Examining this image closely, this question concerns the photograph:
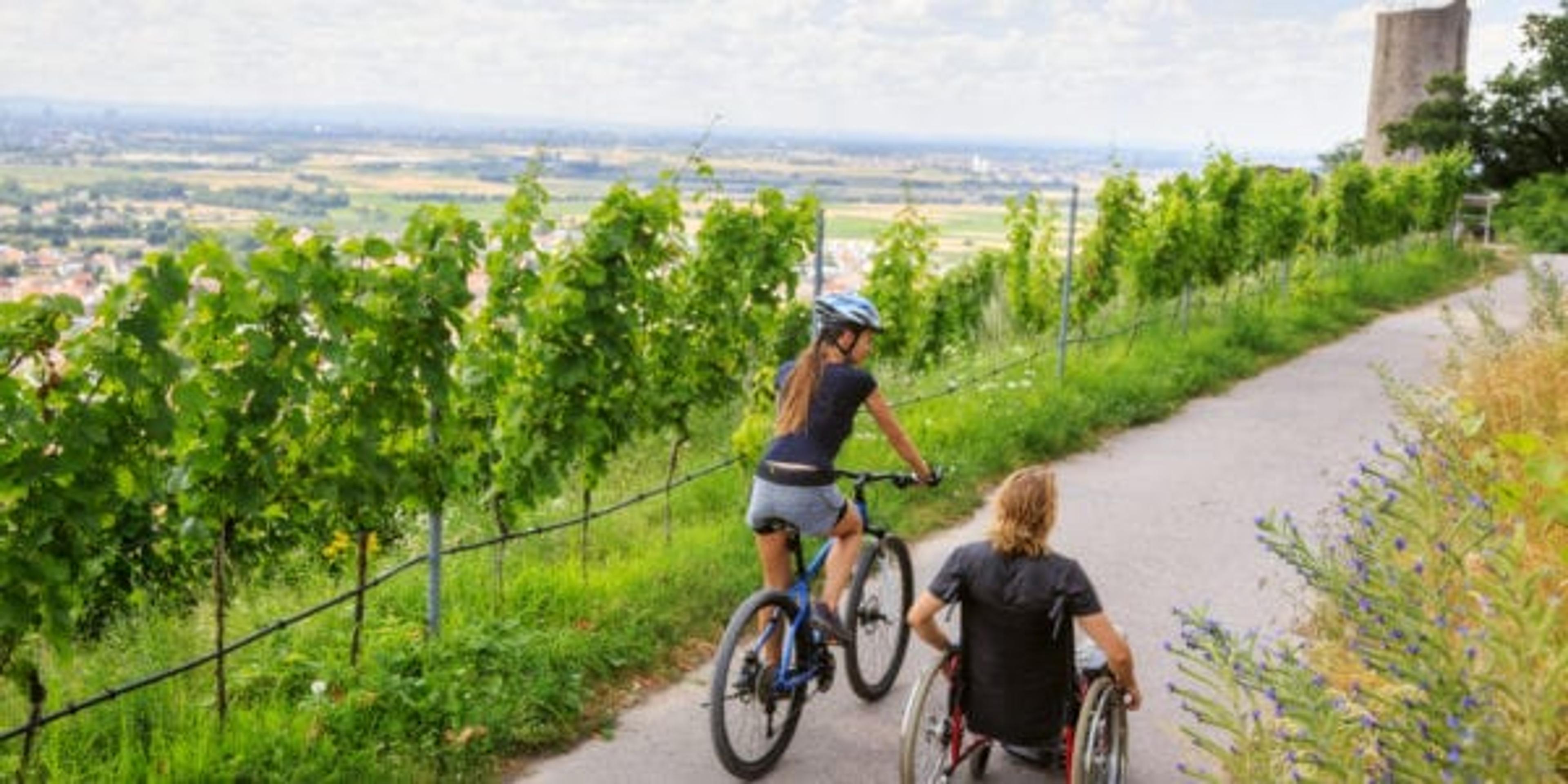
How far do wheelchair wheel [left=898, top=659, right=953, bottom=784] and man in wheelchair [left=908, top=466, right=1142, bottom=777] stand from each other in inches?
3.0

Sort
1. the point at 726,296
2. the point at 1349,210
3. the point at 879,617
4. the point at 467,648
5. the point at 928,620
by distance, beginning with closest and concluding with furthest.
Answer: the point at 928,620
the point at 467,648
the point at 879,617
the point at 726,296
the point at 1349,210

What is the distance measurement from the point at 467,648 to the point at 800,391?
1.86 m

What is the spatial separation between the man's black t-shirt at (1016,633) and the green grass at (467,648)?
1826 millimetres

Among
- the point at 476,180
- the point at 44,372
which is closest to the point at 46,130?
the point at 476,180

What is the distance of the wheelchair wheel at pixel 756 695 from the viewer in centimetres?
549

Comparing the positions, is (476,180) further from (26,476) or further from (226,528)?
(26,476)

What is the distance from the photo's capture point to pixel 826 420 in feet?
19.2

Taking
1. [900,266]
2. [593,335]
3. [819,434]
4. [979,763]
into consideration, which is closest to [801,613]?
[819,434]

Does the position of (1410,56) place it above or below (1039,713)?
above

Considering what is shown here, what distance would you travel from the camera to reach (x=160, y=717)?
559cm

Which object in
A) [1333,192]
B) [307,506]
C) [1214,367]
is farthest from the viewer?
[1333,192]

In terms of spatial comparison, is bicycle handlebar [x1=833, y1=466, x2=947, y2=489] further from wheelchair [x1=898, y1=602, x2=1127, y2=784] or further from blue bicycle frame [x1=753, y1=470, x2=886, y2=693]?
wheelchair [x1=898, y1=602, x2=1127, y2=784]

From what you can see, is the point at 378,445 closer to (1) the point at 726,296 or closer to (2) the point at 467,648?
(2) the point at 467,648

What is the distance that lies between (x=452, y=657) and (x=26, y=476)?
216 cm
